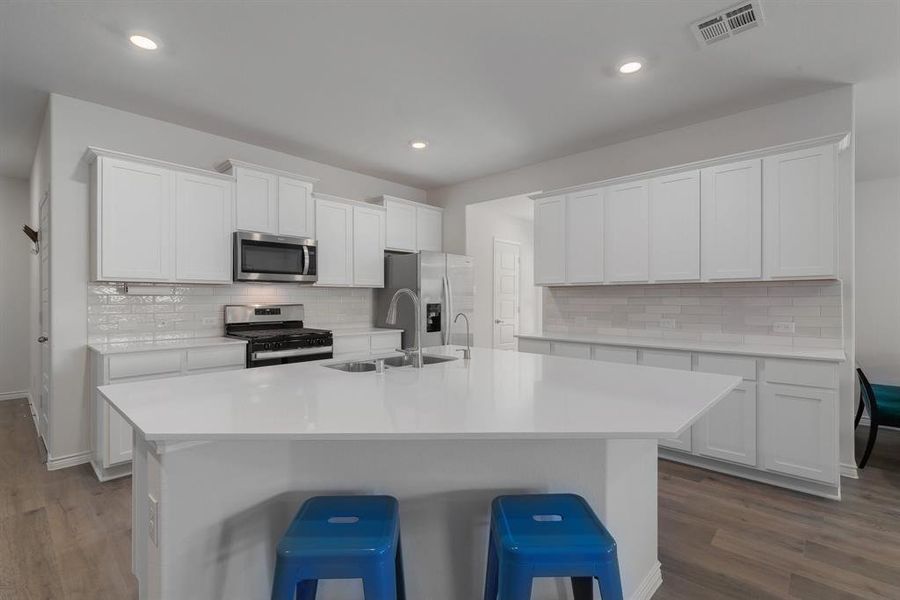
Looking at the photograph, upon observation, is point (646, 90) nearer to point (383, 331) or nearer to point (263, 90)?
point (263, 90)

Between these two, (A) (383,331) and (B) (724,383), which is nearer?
(B) (724,383)

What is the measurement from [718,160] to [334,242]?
11.5 ft

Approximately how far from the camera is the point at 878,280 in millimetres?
4977

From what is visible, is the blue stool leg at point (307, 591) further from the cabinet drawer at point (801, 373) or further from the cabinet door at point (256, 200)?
the cabinet door at point (256, 200)

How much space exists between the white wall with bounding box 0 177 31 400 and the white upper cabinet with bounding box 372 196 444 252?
14.6 ft

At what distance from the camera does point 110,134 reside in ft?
11.6

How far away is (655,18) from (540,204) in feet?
7.33

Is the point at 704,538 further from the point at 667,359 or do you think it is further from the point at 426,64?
the point at 426,64

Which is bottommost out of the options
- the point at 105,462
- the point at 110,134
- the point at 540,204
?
the point at 105,462

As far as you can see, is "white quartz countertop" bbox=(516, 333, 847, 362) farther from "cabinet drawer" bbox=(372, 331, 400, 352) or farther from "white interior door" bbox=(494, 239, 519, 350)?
"white interior door" bbox=(494, 239, 519, 350)

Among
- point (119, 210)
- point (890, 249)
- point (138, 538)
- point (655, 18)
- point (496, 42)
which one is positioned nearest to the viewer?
point (138, 538)

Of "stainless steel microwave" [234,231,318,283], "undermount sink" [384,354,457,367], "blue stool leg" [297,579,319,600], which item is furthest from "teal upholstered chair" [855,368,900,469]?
"stainless steel microwave" [234,231,318,283]

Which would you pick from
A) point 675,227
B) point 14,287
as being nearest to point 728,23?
point 675,227

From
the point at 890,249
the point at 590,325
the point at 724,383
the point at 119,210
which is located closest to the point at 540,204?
the point at 590,325
